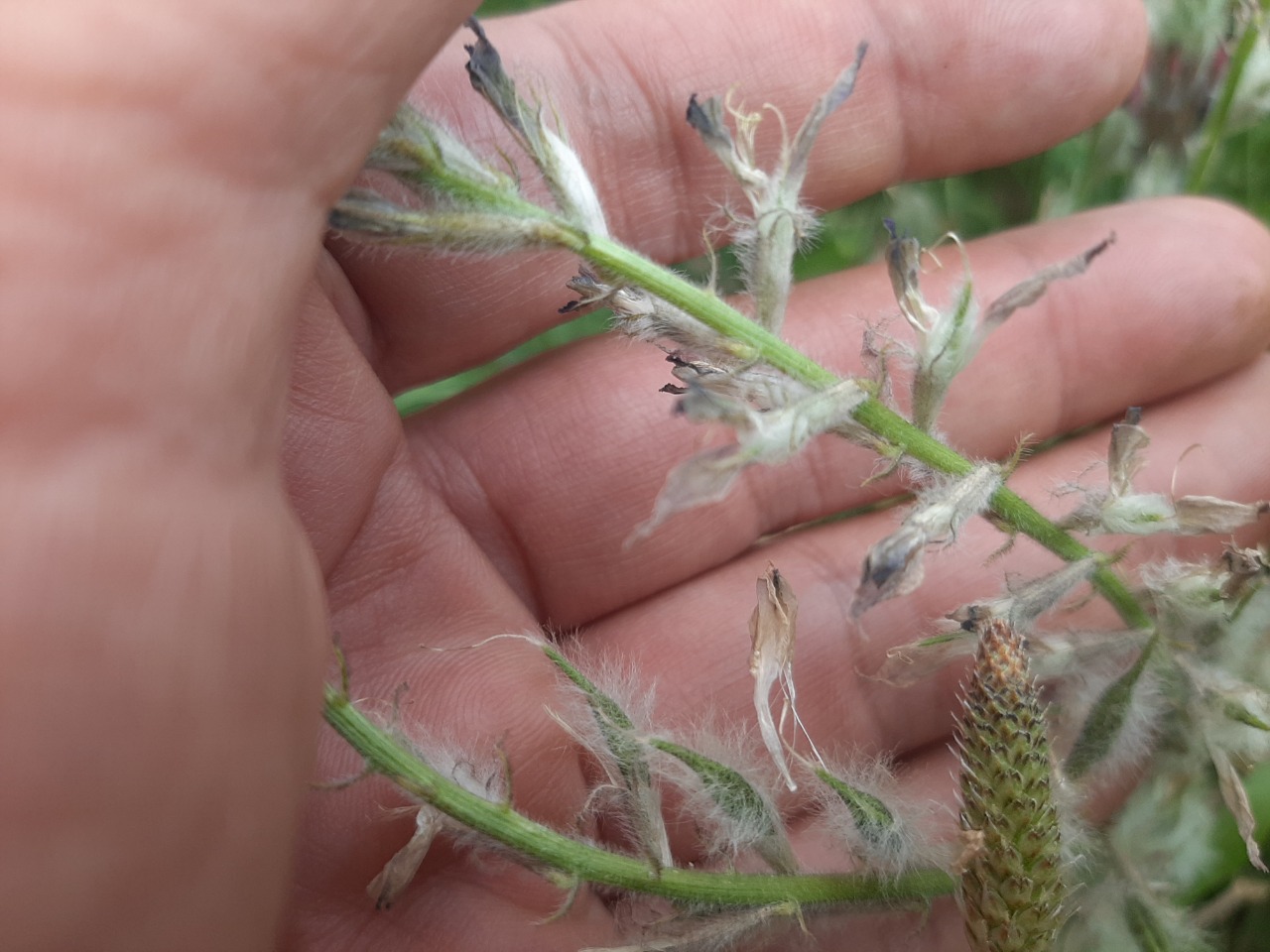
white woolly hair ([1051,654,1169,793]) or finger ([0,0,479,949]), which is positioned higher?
finger ([0,0,479,949])

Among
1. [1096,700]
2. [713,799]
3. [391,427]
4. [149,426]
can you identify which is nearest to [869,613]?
[1096,700]

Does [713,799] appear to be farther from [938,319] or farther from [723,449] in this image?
[938,319]

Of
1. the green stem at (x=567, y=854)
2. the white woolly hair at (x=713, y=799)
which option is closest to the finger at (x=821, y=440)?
the white woolly hair at (x=713, y=799)

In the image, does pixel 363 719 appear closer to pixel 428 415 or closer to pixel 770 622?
A: pixel 770 622

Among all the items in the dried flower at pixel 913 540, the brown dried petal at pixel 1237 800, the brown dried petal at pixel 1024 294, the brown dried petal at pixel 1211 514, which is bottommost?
the brown dried petal at pixel 1237 800

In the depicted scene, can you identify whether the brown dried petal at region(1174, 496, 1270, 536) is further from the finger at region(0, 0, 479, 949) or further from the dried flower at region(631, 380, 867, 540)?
the finger at region(0, 0, 479, 949)

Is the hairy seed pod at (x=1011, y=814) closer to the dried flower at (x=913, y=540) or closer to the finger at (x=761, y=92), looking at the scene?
the dried flower at (x=913, y=540)

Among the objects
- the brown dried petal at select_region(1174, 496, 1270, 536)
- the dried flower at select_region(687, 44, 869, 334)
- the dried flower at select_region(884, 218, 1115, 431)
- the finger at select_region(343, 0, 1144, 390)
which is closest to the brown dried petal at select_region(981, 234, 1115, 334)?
the dried flower at select_region(884, 218, 1115, 431)

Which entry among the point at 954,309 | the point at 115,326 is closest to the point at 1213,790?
the point at 954,309
